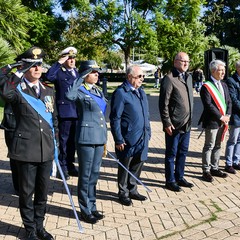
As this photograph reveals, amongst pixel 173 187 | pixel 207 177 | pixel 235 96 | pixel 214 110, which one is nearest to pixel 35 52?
pixel 173 187

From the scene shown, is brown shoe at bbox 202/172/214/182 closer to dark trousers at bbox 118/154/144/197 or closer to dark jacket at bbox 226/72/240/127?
dark jacket at bbox 226/72/240/127

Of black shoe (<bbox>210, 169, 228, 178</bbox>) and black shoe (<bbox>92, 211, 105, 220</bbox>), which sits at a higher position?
black shoe (<bbox>92, 211, 105, 220</bbox>)

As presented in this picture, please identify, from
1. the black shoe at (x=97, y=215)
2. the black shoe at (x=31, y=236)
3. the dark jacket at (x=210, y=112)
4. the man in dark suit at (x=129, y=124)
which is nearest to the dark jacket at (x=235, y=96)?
the dark jacket at (x=210, y=112)

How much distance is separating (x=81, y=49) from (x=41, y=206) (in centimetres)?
2062

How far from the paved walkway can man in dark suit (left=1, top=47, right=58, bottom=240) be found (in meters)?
0.34

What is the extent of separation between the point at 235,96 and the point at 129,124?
2.34 meters

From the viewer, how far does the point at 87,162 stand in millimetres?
4332

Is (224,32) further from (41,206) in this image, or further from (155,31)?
(41,206)

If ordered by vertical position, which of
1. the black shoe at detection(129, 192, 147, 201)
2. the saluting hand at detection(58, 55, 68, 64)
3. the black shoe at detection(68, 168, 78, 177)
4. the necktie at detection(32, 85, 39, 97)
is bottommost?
the black shoe at detection(68, 168, 78, 177)

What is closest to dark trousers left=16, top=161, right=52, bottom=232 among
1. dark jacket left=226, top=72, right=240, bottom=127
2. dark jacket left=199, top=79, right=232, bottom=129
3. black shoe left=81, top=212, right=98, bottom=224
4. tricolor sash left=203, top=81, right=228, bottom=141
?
black shoe left=81, top=212, right=98, bottom=224

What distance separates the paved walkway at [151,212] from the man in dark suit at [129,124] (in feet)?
1.42

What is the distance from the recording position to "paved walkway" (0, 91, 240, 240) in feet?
13.6

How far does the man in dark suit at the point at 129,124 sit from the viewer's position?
479 cm

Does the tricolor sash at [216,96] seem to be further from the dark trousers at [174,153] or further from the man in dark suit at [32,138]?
the man in dark suit at [32,138]
